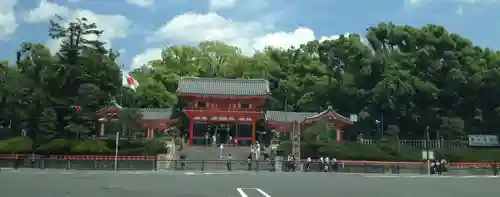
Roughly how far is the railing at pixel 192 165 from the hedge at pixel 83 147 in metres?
1.33

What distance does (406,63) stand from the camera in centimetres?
5497

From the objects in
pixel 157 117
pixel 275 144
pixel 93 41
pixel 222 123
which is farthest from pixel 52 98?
A: pixel 275 144

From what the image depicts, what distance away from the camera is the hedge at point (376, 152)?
4565 cm

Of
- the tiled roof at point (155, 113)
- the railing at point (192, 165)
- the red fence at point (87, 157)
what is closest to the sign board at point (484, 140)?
the railing at point (192, 165)

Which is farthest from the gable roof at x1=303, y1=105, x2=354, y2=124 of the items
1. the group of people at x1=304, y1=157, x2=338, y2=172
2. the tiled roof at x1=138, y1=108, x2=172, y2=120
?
the tiled roof at x1=138, y1=108, x2=172, y2=120

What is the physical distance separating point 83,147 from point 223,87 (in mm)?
19297

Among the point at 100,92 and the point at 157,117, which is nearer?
the point at 100,92

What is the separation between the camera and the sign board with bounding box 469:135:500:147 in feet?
170

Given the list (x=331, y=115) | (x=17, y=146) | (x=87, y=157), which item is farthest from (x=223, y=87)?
(x=17, y=146)

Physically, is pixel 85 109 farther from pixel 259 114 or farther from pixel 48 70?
pixel 259 114

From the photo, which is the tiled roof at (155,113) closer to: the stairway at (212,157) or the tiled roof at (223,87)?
the tiled roof at (223,87)

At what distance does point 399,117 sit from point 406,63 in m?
5.84

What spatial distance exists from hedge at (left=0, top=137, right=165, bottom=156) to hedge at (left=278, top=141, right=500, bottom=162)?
39.5ft

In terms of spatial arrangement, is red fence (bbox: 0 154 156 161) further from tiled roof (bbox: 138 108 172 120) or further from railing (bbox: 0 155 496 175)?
tiled roof (bbox: 138 108 172 120)
